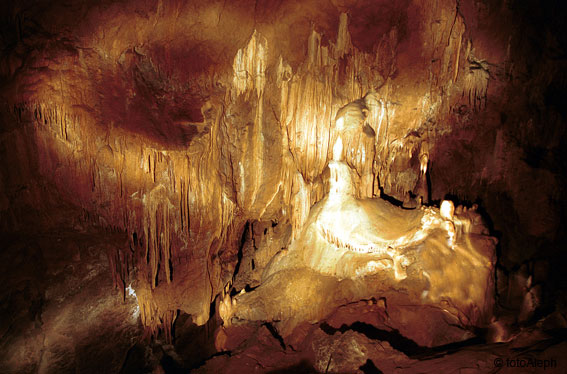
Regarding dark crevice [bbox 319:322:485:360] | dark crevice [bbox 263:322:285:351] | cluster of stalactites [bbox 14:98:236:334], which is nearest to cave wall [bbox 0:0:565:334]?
cluster of stalactites [bbox 14:98:236:334]

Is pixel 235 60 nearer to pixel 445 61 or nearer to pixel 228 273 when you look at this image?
pixel 445 61

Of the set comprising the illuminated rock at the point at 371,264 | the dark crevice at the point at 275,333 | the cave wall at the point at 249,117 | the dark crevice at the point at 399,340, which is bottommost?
the dark crevice at the point at 275,333

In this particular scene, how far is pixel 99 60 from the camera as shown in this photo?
4.52 meters

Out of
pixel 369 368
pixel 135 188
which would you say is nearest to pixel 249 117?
pixel 135 188

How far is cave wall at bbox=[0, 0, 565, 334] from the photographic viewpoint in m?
4.46

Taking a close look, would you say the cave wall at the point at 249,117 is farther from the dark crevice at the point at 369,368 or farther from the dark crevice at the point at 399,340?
the dark crevice at the point at 369,368

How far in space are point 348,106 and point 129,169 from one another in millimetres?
3559

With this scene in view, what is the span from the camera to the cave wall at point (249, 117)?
176 inches

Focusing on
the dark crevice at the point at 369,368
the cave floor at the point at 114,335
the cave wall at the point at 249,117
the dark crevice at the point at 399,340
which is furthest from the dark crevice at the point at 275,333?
the dark crevice at the point at 369,368

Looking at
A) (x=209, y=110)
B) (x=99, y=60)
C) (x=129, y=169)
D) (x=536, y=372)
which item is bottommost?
(x=536, y=372)

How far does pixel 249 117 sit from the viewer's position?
5547 millimetres

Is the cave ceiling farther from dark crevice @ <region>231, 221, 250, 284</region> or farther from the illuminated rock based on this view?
dark crevice @ <region>231, 221, 250, 284</region>

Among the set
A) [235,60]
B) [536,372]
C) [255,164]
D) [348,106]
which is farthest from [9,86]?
[536,372]

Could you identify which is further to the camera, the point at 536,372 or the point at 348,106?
the point at 348,106
